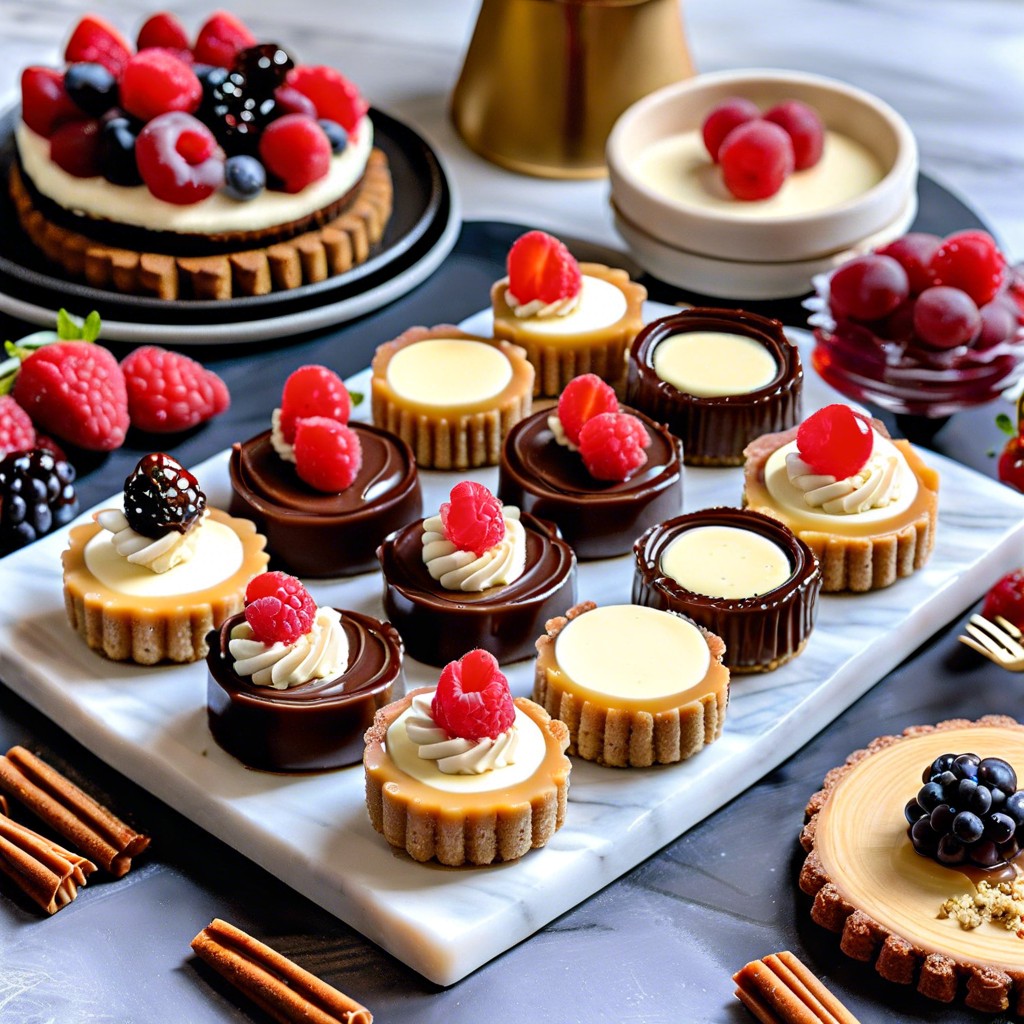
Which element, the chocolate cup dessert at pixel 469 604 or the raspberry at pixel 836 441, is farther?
the raspberry at pixel 836 441

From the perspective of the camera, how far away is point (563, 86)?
471cm

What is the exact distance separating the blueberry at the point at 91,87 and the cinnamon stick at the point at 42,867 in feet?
6.44

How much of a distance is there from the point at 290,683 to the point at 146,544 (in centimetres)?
44

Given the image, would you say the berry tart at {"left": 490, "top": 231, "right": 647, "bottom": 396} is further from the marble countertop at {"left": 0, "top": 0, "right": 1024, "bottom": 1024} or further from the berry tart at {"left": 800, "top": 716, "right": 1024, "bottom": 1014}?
the berry tart at {"left": 800, "top": 716, "right": 1024, "bottom": 1014}

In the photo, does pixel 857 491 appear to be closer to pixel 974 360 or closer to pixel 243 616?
pixel 974 360

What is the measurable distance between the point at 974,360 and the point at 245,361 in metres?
1.66

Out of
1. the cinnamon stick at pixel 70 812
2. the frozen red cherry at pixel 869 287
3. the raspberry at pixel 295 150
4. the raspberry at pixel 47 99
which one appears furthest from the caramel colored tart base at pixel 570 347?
the cinnamon stick at pixel 70 812

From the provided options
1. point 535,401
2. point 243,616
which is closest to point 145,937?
point 243,616

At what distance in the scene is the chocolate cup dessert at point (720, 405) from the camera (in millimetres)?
3680

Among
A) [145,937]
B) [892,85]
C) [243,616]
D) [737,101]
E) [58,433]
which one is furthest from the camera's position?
[892,85]

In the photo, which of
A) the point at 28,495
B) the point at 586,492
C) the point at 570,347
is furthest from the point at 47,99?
the point at 586,492

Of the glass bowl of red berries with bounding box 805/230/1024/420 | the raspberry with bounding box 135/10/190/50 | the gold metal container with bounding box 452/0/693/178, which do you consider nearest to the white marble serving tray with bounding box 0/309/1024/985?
the glass bowl of red berries with bounding box 805/230/1024/420

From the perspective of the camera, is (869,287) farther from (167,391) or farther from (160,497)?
(160,497)

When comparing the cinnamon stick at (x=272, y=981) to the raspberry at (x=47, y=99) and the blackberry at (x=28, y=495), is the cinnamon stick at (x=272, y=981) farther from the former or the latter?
the raspberry at (x=47, y=99)
